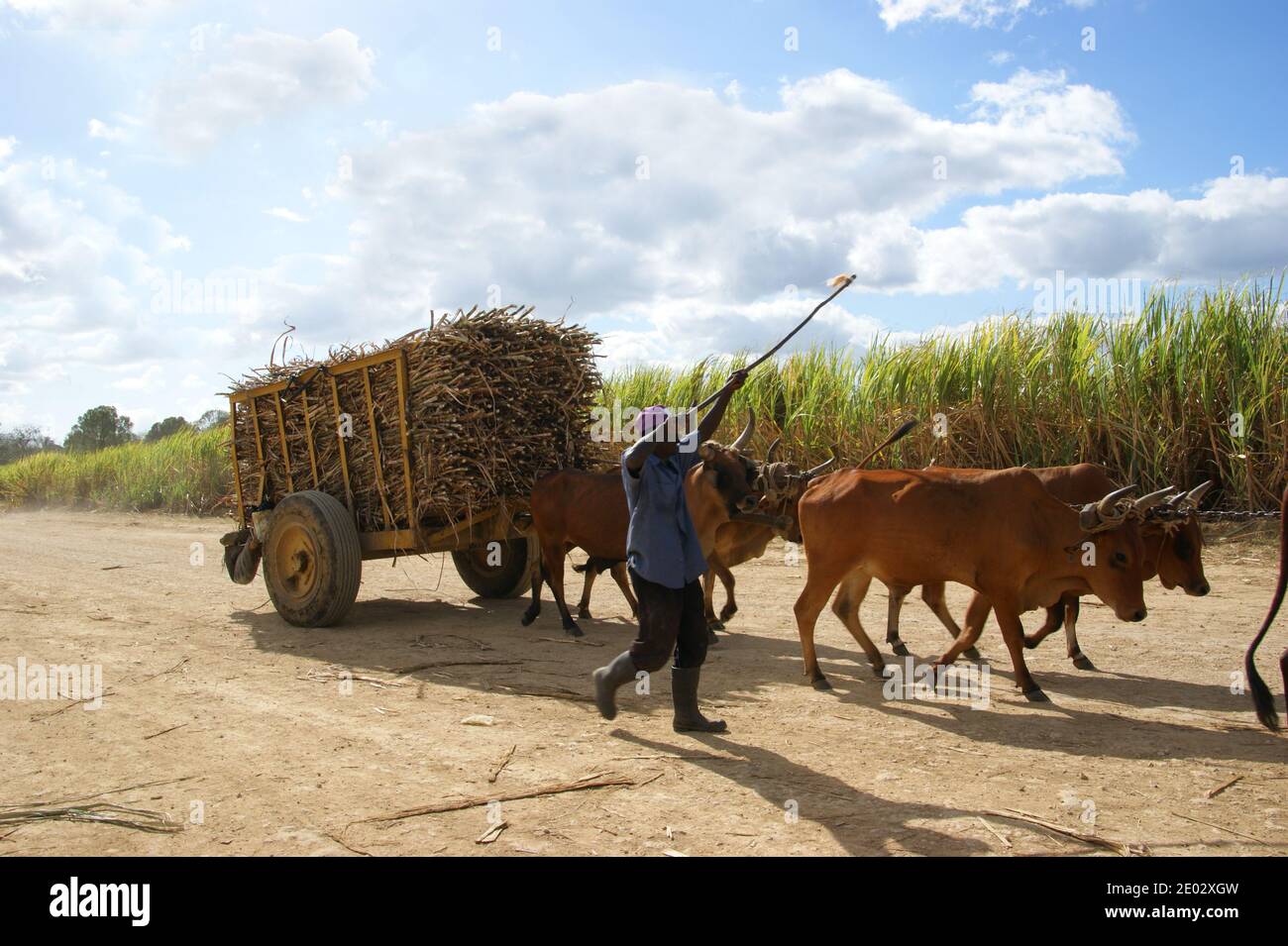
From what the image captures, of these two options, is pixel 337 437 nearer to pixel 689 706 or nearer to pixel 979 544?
pixel 689 706

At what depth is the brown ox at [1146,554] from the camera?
686cm

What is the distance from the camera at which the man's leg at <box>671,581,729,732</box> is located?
18.7ft

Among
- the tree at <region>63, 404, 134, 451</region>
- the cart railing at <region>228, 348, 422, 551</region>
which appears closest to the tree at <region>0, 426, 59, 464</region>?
the tree at <region>63, 404, 134, 451</region>

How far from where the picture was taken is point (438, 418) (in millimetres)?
8594

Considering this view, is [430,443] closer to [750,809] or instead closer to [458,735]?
[458,735]

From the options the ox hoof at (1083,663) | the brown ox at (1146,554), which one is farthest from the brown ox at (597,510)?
the ox hoof at (1083,663)

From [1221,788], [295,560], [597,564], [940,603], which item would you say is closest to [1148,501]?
[940,603]

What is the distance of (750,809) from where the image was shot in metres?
4.34

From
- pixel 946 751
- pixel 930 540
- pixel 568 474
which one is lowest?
pixel 946 751

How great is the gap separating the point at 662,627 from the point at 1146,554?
3693 millimetres

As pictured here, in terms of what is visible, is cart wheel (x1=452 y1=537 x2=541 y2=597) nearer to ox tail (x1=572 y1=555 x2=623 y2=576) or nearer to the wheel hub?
ox tail (x1=572 y1=555 x2=623 y2=576)

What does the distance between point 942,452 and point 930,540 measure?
6927 mm

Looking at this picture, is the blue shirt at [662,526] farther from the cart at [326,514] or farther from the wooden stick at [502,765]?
the cart at [326,514]
